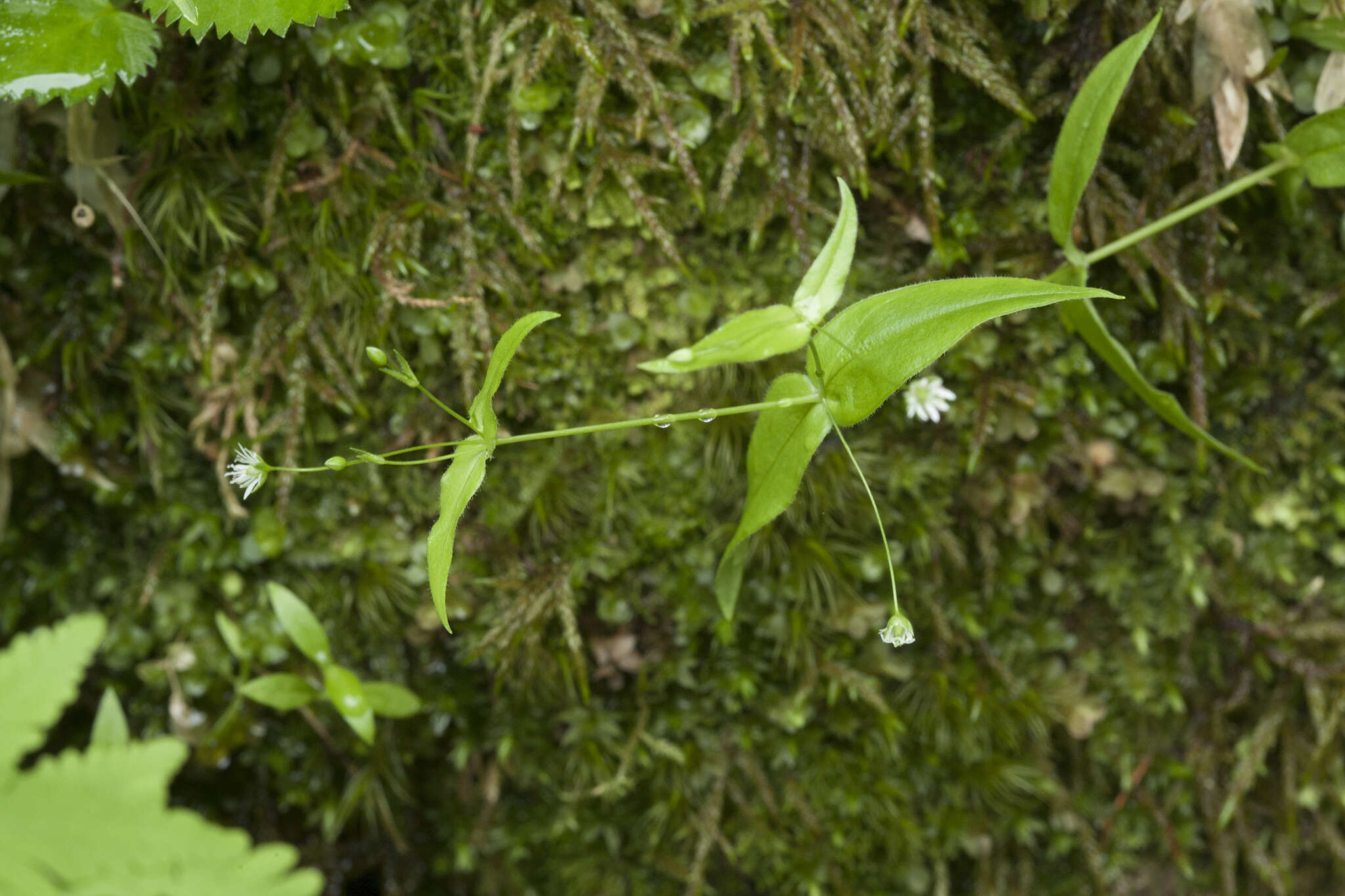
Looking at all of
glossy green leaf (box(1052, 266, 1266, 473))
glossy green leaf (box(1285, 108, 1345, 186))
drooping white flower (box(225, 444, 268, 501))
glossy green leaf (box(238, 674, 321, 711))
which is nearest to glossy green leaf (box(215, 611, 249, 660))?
glossy green leaf (box(238, 674, 321, 711))

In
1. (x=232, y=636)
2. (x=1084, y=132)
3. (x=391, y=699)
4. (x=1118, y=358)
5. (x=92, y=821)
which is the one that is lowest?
(x=391, y=699)

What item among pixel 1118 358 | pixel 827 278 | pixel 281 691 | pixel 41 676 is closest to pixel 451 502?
pixel 41 676

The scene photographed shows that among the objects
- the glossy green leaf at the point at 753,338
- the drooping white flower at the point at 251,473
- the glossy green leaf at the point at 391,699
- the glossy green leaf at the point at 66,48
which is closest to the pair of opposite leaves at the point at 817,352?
the glossy green leaf at the point at 753,338

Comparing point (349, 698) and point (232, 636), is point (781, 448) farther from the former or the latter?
point (232, 636)

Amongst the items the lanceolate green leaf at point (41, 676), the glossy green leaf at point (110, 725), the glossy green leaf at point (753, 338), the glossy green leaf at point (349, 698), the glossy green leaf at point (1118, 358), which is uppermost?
the glossy green leaf at point (753, 338)

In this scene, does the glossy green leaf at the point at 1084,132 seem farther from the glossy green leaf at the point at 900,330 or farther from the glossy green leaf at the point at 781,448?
the glossy green leaf at the point at 781,448

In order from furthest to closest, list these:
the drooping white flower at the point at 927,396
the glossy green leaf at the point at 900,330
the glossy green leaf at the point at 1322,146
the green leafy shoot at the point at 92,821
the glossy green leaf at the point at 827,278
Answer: the drooping white flower at the point at 927,396 < the glossy green leaf at the point at 1322,146 < the glossy green leaf at the point at 827,278 < the glossy green leaf at the point at 900,330 < the green leafy shoot at the point at 92,821

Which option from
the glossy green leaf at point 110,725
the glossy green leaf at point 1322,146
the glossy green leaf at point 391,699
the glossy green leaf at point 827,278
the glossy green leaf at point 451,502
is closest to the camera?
the glossy green leaf at point 451,502
